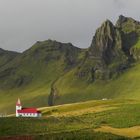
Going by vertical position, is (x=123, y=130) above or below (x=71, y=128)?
below

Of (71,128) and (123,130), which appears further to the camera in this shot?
(123,130)

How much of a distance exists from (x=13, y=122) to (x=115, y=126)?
20.1m

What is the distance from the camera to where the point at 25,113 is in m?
156

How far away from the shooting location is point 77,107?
173m

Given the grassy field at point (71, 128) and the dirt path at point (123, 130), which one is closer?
the grassy field at point (71, 128)

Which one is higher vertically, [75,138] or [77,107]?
[77,107]

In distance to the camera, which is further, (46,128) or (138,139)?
(46,128)

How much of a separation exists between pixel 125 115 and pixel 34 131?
3608 cm

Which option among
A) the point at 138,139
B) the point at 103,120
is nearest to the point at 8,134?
the point at 138,139

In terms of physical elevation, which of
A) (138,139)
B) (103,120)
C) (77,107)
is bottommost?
(138,139)

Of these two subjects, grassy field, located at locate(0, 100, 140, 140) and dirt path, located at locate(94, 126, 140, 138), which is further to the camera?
dirt path, located at locate(94, 126, 140, 138)

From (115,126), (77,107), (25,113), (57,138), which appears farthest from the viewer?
(77,107)

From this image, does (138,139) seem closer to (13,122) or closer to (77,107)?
(13,122)

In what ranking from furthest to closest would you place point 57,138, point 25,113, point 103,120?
point 25,113 → point 103,120 → point 57,138
